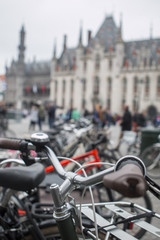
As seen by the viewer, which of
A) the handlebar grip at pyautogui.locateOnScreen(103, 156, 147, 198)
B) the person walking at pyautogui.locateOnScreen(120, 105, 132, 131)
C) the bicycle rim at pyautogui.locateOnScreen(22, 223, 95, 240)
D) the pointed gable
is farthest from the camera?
the pointed gable

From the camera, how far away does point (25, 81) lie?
238 ft

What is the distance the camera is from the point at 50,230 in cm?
183

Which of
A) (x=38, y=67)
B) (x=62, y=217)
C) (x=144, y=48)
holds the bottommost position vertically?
(x=62, y=217)

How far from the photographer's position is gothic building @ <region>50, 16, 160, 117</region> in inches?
1853

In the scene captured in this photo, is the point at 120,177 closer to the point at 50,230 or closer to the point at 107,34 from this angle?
the point at 50,230

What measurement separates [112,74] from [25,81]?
30.7 m

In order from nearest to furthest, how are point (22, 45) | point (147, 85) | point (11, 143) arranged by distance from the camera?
point (11, 143), point (147, 85), point (22, 45)

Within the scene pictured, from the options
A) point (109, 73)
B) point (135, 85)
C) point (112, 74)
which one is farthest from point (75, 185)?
point (109, 73)

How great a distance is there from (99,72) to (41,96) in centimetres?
2207

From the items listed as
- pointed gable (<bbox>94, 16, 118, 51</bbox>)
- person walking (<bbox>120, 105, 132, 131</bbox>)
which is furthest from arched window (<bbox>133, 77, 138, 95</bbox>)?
person walking (<bbox>120, 105, 132, 131</bbox>)

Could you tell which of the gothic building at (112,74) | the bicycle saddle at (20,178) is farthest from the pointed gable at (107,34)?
the bicycle saddle at (20,178)

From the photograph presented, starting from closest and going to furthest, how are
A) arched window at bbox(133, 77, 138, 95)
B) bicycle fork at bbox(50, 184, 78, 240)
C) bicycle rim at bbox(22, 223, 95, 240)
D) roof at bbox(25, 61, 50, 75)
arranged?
bicycle fork at bbox(50, 184, 78, 240) → bicycle rim at bbox(22, 223, 95, 240) → arched window at bbox(133, 77, 138, 95) → roof at bbox(25, 61, 50, 75)

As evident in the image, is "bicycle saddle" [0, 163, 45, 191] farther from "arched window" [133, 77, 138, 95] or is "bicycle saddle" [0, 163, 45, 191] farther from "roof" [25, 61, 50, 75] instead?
"roof" [25, 61, 50, 75]

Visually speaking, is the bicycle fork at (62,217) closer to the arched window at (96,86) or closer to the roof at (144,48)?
the roof at (144,48)
